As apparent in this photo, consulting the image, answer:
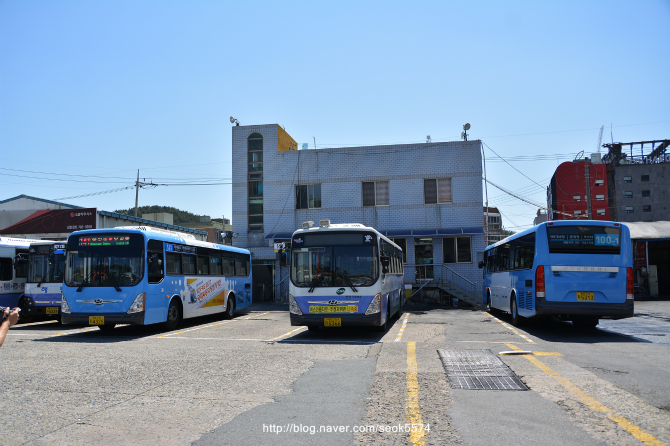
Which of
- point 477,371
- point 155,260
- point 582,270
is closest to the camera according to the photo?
point 477,371

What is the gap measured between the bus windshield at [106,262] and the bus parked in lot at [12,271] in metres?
4.97

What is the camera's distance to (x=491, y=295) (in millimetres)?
20453

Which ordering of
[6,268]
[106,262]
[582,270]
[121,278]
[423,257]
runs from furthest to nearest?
[423,257] < [6,268] < [106,262] < [121,278] < [582,270]

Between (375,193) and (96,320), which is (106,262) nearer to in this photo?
(96,320)

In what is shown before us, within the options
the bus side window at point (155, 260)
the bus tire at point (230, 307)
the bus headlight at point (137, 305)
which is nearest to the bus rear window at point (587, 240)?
the bus side window at point (155, 260)

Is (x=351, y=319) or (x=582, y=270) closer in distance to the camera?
(x=582, y=270)

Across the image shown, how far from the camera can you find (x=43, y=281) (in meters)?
16.8

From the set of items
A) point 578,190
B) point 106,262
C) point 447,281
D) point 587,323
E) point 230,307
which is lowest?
point 587,323

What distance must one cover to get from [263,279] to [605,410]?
25.7 m

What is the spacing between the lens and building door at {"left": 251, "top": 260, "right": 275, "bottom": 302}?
2956 cm

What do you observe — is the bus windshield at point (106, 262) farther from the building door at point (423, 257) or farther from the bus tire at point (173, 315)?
the building door at point (423, 257)

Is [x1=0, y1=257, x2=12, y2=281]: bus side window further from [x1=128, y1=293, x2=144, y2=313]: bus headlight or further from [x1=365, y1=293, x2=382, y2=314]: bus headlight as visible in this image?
[x1=365, y1=293, x2=382, y2=314]: bus headlight

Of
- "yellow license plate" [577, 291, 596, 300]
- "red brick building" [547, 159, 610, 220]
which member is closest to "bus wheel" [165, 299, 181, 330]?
"yellow license plate" [577, 291, 596, 300]

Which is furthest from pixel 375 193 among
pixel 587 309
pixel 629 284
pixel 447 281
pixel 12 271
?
pixel 12 271
